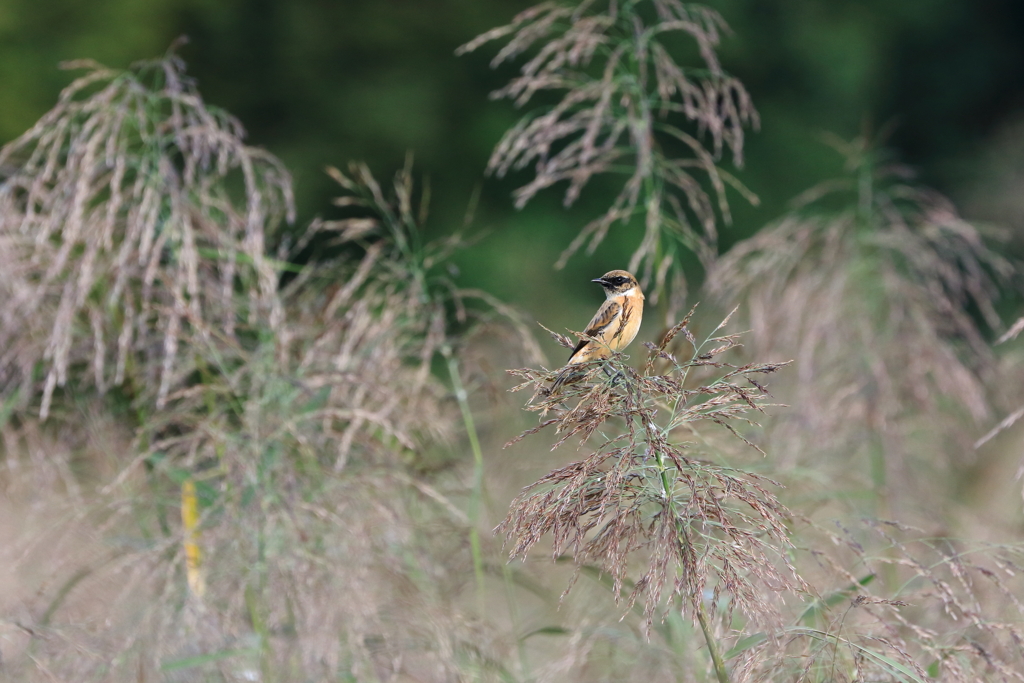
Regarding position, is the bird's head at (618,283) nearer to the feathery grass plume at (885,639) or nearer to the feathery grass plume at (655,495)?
the feathery grass plume at (885,639)

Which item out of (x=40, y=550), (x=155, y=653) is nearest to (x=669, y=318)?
(x=155, y=653)

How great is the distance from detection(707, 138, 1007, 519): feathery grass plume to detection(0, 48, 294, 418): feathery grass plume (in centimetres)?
140

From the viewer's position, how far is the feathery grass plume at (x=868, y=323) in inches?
122

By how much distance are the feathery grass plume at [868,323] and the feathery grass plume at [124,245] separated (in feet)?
4.61

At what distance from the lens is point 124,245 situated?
2.41 m

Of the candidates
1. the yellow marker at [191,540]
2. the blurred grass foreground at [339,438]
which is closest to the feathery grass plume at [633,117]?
the blurred grass foreground at [339,438]

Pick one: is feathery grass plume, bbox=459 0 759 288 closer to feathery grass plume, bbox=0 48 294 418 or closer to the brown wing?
the brown wing

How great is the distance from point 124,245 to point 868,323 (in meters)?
2.44

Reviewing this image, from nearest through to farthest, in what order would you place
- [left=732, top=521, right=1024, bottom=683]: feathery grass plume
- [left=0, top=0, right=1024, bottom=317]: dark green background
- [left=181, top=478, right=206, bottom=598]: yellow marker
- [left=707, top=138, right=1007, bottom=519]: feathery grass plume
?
[left=732, top=521, right=1024, bottom=683]: feathery grass plume → [left=181, top=478, right=206, bottom=598]: yellow marker → [left=707, top=138, right=1007, bottom=519]: feathery grass plume → [left=0, top=0, right=1024, bottom=317]: dark green background

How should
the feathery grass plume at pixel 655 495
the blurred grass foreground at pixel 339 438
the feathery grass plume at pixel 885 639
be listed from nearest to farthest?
the feathery grass plume at pixel 655 495
the feathery grass plume at pixel 885 639
the blurred grass foreground at pixel 339 438

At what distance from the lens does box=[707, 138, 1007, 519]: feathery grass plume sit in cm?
311

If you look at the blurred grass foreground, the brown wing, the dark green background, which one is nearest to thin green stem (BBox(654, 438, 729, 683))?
the blurred grass foreground

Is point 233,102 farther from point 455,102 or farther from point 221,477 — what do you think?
point 221,477

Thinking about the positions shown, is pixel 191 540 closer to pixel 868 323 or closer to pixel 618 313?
pixel 618 313
